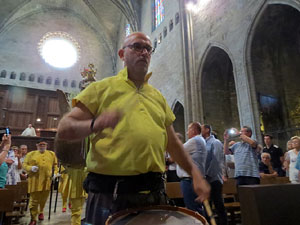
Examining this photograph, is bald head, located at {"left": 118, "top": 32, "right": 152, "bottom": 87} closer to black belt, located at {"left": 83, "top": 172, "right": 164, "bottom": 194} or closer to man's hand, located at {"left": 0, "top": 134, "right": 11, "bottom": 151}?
black belt, located at {"left": 83, "top": 172, "right": 164, "bottom": 194}

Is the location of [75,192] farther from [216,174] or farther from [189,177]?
[216,174]

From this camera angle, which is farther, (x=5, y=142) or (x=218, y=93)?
(x=218, y=93)

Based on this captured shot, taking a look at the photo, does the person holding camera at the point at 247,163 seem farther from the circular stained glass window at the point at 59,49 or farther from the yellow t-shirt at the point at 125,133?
the circular stained glass window at the point at 59,49

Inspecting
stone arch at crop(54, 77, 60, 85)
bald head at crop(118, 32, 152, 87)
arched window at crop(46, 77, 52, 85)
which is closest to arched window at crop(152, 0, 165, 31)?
stone arch at crop(54, 77, 60, 85)

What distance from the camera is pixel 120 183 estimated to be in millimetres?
1000

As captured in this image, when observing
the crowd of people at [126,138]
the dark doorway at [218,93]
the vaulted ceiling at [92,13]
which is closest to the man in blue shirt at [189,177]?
the crowd of people at [126,138]

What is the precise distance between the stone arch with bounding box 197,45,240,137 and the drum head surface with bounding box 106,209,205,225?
9.14 metres

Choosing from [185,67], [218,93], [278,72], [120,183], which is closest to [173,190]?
[120,183]

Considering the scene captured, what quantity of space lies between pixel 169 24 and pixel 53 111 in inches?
447

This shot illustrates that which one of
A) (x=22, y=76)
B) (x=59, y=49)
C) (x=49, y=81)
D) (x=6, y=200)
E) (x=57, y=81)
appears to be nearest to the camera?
(x=6, y=200)

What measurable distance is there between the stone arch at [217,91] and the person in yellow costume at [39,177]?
22.4 ft

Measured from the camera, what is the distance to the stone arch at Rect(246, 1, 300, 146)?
8.03m

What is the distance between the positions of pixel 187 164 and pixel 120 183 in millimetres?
424

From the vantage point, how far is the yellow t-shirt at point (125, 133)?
1002 mm
